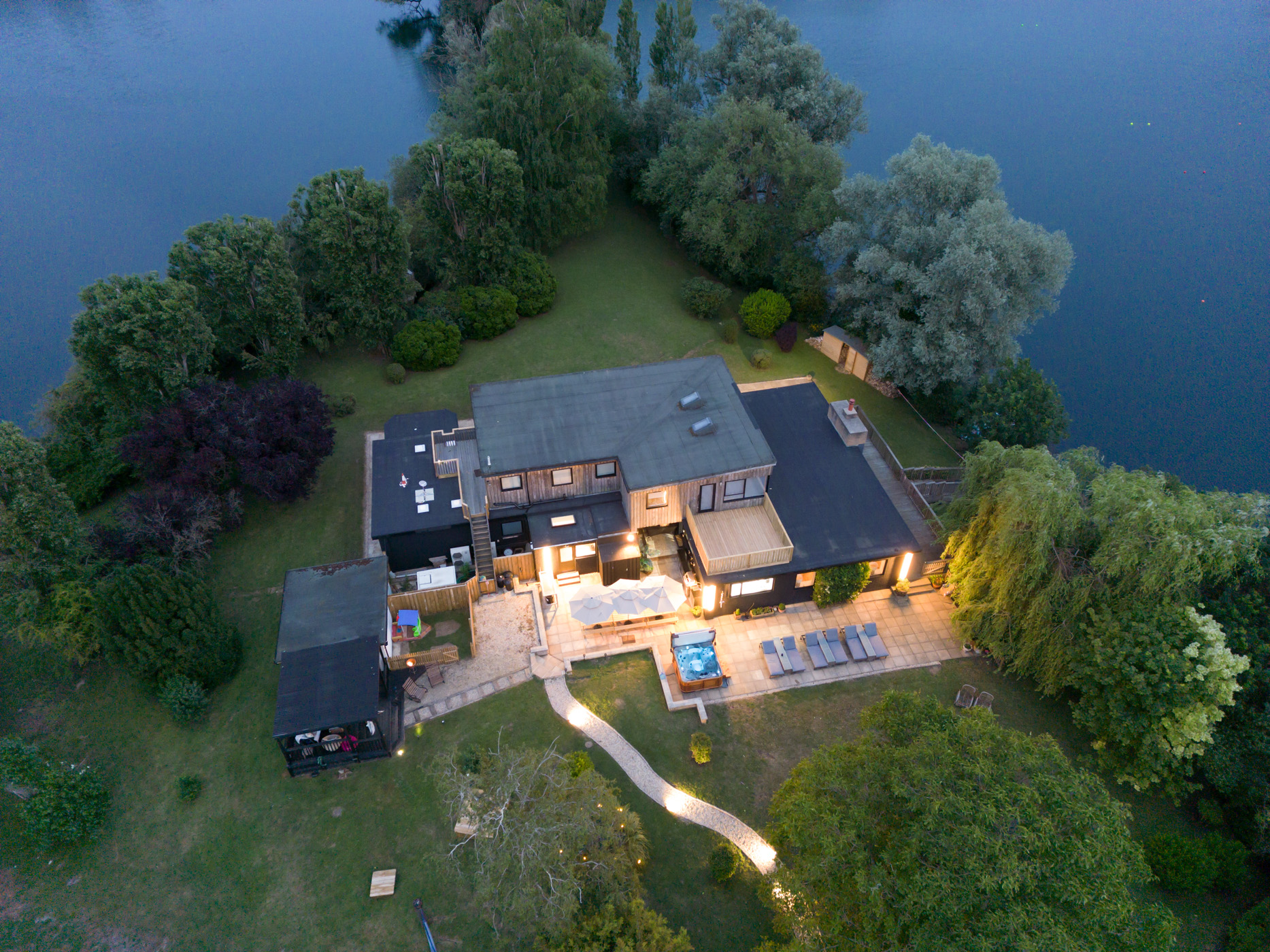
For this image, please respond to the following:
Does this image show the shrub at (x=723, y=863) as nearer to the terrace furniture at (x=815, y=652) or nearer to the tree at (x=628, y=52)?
the terrace furniture at (x=815, y=652)

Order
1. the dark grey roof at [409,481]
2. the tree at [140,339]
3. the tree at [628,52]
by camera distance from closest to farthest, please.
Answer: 1. the dark grey roof at [409,481]
2. the tree at [140,339]
3. the tree at [628,52]

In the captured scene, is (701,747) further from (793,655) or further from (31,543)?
(31,543)

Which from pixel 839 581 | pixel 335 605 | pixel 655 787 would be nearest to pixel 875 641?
pixel 839 581

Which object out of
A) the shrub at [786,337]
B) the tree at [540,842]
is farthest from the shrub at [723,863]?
the shrub at [786,337]

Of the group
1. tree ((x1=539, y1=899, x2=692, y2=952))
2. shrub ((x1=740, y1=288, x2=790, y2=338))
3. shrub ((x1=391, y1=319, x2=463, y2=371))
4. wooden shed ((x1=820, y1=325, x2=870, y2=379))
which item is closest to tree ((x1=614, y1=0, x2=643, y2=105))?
shrub ((x1=740, y1=288, x2=790, y2=338))

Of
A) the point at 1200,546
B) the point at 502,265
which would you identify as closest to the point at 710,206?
the point at 502,265
